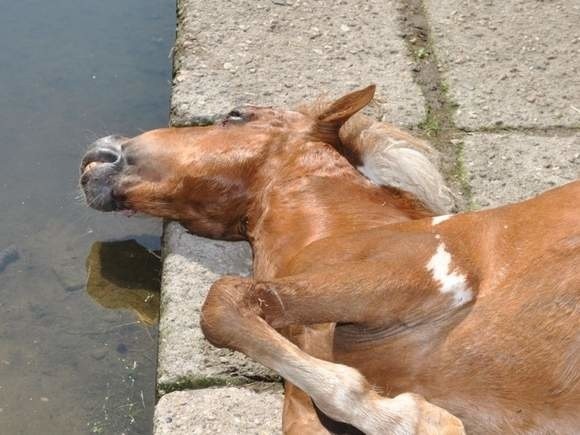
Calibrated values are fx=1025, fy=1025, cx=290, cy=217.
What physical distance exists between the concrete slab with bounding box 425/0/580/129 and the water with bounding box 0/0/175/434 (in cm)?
139

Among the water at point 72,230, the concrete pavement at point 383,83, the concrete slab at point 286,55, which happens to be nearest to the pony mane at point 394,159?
the concrete pavement at point 383,83

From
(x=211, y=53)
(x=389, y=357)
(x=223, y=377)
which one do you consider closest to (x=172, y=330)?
(x=223, y=377)

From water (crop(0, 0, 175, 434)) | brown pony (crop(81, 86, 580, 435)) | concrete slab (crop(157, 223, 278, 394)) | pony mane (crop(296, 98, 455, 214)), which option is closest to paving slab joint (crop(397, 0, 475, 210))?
pony mane (crop(296, 98, 455, 214))

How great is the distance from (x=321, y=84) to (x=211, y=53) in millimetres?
572

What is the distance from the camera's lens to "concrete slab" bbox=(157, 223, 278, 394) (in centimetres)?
344

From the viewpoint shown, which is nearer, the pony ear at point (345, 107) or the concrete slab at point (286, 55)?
the pony ear at point (345, 107)

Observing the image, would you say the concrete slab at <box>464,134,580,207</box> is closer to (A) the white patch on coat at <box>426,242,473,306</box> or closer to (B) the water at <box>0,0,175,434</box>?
(A) the white patch on coat at <box>426,242,473,306</box>

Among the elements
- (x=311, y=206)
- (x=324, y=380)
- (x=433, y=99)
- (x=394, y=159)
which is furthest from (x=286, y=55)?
(x=324, y=380)

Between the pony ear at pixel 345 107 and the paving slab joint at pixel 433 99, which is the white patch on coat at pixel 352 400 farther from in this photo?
the paving slab joint at pixel 433 99

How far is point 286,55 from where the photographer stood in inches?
186

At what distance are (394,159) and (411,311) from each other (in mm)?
752

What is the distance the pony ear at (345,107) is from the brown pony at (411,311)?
0.82 feet

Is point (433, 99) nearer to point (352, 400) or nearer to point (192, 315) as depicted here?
point (192, 315)

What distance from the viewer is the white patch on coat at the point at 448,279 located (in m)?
2.77
